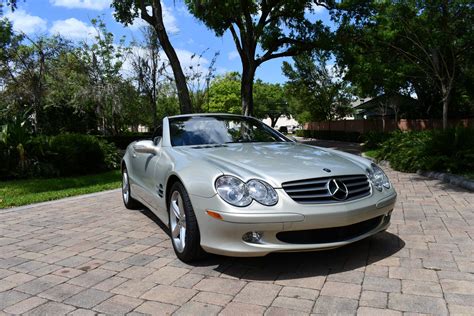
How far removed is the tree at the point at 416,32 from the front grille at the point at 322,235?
11.9 metres

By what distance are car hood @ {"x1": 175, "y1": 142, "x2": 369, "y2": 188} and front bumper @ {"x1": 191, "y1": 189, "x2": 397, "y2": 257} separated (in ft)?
0.82

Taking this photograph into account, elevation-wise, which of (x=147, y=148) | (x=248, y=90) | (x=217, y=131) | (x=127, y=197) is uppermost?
(x=248, y=90)

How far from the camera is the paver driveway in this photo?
2.90 m

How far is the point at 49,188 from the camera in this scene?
891 centimetres

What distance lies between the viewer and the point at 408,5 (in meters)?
13.9

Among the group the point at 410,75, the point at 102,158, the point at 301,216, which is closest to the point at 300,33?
Answer: the point at 410,75

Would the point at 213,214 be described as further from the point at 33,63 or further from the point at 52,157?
the point at 33,63

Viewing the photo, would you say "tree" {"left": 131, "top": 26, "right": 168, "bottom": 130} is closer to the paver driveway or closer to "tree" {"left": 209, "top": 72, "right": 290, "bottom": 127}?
the paver driveway

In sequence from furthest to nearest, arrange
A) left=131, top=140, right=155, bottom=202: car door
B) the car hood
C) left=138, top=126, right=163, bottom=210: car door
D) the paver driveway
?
left=131, top=140, right=155, bottom=202: car door
left=138, top=126, right=163, bottom=210: car door
the car hood
the paver driveway

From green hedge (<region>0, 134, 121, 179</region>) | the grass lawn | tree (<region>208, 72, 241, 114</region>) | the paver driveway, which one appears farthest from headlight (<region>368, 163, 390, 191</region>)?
tree (<region>208, 72, 241, 114</region>)

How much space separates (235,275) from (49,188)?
6.79 m

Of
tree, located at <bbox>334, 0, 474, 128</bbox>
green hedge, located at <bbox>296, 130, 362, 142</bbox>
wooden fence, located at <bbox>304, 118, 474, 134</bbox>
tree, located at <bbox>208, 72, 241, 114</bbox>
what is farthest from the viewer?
tree, located at <bbox>208, 72, 241, 114</bbox>

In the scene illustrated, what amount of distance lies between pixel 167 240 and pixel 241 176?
67.7 inches

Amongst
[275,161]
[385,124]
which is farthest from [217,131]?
[385,124]
